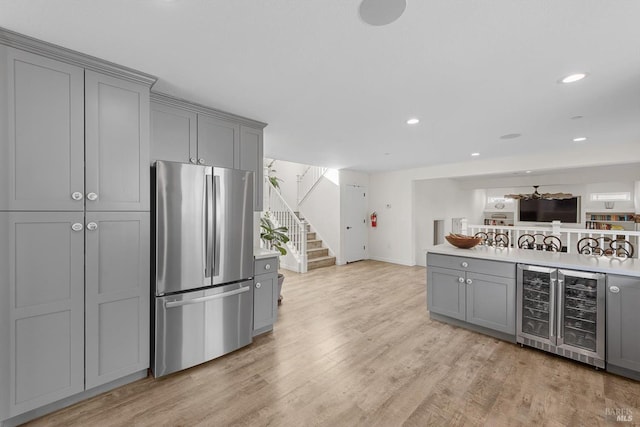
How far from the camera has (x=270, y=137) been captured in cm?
387

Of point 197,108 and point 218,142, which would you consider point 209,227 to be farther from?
point 197,108

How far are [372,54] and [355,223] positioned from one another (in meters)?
5.50

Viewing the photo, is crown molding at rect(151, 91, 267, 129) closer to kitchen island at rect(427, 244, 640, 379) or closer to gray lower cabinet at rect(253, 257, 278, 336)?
gray lower cabinet at rect(253, 257, 278, 336)

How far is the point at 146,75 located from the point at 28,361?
82.6 inches

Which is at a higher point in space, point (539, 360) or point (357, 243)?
point (357, 243)

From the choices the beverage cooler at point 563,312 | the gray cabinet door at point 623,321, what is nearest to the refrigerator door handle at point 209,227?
the beverage cooler at point 563,312

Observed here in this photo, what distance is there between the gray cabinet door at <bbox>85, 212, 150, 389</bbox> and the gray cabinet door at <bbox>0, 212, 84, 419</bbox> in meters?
0.06

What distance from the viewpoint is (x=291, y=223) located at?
6.71m

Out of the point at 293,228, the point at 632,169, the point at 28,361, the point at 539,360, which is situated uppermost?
the point at 632,169

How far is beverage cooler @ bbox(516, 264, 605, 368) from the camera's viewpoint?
234cm

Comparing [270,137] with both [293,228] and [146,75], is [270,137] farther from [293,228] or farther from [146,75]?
[293,228]

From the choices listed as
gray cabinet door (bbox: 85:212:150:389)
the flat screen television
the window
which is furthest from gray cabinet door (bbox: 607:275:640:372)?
the flat screen television

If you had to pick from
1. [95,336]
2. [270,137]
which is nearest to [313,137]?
[270,137]

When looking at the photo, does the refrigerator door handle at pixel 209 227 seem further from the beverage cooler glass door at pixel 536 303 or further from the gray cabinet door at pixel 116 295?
the beverage cooler glass door at pixel 536 303
